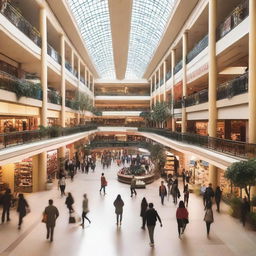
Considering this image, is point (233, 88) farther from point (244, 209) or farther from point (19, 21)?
point (19, 21)

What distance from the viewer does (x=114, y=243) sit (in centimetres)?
976

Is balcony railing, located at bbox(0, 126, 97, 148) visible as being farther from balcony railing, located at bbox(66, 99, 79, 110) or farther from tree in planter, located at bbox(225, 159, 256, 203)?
tree in planter, located at bbox(225, 159, 256, 203)

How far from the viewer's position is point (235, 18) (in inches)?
560

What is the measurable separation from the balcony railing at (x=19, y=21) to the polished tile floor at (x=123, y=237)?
1026cm

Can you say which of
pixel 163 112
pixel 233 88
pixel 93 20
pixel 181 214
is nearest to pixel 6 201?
pixel 181 214

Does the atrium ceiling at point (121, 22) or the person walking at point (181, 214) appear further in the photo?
the atrium ceiling at point (121, 22)

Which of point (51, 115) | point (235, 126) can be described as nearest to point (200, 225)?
point (235, 126)

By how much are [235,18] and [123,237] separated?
1231 centimetres

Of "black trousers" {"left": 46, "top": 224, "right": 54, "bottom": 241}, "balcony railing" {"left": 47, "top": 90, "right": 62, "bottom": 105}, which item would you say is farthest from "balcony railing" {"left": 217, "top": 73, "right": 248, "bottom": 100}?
"balcony railing" {"left": 47, "top": 90, "right": 62, "bottom": 105}

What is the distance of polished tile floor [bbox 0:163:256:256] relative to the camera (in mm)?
9086

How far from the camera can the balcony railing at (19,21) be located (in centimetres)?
1399

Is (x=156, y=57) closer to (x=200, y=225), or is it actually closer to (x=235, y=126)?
(x=235, y=126)

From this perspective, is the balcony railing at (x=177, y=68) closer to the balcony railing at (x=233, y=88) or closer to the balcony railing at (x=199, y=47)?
the balcony railing at (x=199, y=47)

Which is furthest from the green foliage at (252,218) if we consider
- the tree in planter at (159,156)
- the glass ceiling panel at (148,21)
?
the glass ceiling panel at (148,21)
